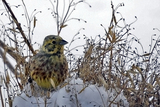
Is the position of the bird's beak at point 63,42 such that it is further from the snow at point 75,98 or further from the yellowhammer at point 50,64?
the snow at point 75,98

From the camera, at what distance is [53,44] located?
2.67 m

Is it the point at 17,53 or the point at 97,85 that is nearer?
the point at 97,85

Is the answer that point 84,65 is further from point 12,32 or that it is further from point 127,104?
point 12,32

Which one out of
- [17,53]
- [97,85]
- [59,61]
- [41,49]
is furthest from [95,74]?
[17,53]

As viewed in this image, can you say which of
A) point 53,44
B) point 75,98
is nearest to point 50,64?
point 53,44

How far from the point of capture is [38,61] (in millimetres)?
2670

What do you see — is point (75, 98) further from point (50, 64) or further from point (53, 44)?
point (53, 44)

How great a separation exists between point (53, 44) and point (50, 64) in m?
0.14

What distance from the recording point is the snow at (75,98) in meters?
2.44

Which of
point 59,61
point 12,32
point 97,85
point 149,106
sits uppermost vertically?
point 12,32

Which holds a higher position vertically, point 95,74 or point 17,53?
point 17,53

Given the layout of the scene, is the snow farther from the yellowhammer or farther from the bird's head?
the bird's head

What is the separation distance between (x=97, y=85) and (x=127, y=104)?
0.24 metres

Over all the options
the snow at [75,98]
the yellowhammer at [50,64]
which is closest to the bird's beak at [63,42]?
the yellowhammer at [50,64]
